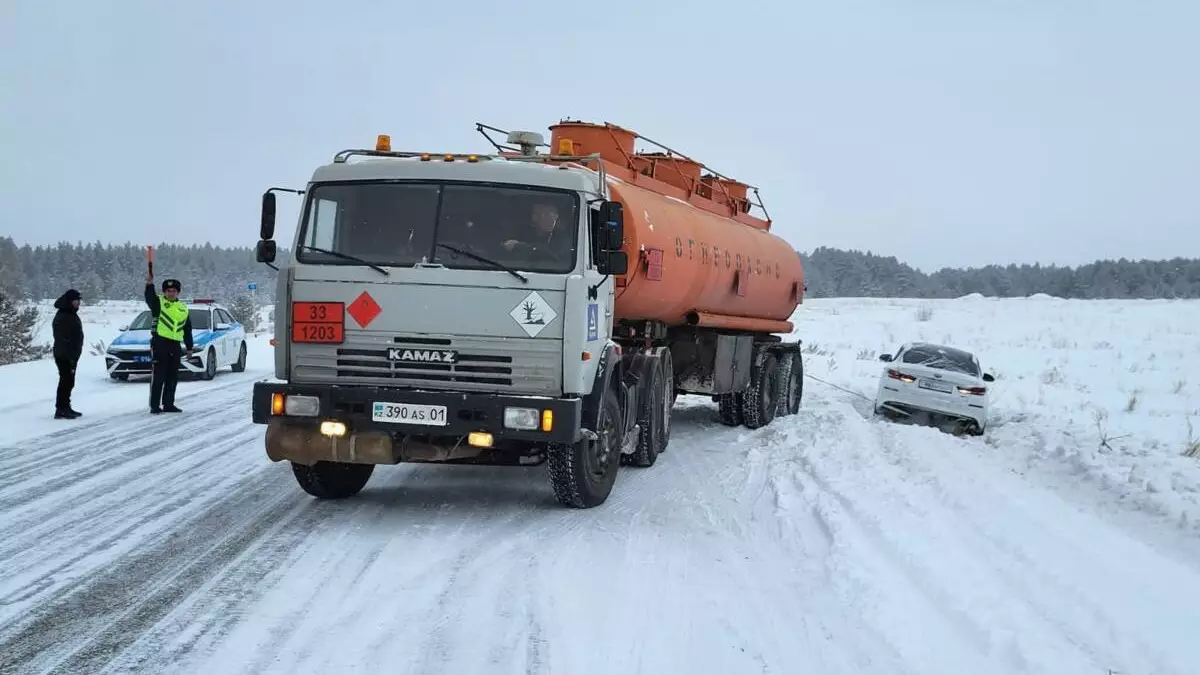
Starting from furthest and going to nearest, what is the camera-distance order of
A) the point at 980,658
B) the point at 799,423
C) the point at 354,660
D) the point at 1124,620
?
the point at 799,423, the point at 1124,620, the point at 980,658, the point at 354,660

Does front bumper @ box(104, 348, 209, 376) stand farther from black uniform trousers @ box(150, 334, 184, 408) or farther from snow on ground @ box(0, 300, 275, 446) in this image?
black uniform trousers @ box(150, 334, 184, 408)

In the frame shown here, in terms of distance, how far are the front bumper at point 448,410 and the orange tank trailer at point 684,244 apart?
267cm

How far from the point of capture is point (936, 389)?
16.9 m

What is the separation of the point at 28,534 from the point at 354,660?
144 inches

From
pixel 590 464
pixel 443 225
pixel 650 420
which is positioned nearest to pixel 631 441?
pixel 650 420

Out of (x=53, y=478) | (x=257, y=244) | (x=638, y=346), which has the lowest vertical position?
(x=53, y=478)

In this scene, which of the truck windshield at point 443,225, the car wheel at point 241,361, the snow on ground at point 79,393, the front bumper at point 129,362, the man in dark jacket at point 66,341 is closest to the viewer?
the truck windshield at point 443,225

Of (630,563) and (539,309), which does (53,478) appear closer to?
(539,309)

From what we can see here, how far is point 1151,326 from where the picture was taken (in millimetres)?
48188

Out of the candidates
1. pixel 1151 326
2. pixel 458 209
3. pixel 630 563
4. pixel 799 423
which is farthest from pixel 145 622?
pixel 1151 326

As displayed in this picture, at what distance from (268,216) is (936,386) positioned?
12.3 metres

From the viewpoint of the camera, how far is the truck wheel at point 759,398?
15656 millimetres

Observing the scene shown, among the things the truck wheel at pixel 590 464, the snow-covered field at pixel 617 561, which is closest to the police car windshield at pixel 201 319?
the snow-covered field at pixel 617 561

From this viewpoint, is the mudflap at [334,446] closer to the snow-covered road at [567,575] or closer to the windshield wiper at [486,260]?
the snow-covered road at [567,575]
